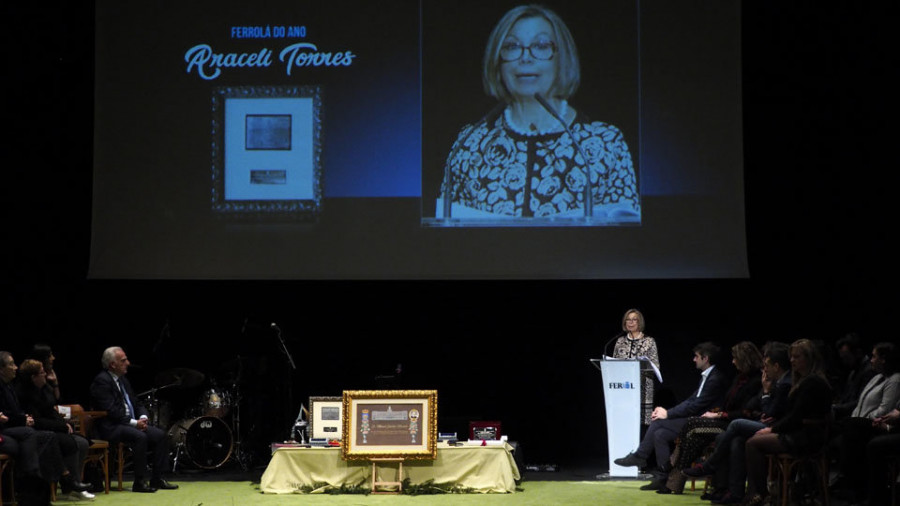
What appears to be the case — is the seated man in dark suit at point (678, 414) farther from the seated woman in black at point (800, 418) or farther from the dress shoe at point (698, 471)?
the seated woman in black at point (800, 418)

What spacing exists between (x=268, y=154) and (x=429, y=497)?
327cm

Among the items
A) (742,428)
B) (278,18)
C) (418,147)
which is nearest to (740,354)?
(742,428)

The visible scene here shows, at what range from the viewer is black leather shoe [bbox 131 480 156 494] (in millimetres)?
8331


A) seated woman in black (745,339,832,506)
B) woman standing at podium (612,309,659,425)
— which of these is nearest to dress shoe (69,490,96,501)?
woman standing at podium (612,309,659,425)

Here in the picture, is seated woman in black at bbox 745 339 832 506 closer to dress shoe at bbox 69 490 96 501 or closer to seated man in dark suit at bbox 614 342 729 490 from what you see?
seated man in dark suit at bbox 614 342 729 490

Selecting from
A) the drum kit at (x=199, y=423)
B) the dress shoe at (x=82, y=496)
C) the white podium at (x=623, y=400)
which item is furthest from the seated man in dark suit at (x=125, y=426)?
the white podium at (x=623, y=400)

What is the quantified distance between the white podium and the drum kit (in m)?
3.26

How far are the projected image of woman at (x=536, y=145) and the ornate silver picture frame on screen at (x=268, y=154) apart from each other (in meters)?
1.15

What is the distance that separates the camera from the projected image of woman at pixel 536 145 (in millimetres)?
9148

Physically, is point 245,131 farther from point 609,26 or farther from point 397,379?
point 609,26

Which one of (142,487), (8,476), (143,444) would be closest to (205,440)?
(143,444)

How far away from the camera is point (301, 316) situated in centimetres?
1016

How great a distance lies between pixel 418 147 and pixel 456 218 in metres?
0.67

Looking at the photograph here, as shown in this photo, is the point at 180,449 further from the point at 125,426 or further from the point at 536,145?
the point at 536,145
